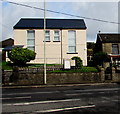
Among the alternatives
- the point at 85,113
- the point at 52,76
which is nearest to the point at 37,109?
the point at 85,113

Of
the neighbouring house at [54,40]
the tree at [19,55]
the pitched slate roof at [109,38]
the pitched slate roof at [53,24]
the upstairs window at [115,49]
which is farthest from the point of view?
the pitched slate roof at [109,38]

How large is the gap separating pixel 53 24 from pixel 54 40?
3751mm

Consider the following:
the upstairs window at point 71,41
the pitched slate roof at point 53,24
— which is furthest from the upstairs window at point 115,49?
the upstairs window at point 71,41

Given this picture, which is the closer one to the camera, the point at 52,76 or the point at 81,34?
the point at 52,76

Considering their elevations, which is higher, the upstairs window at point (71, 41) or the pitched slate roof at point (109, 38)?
the pitched slate roof at point (109, 38)

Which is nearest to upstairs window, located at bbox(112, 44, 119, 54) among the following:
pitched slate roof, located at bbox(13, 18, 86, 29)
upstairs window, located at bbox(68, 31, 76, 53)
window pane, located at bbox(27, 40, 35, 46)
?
pitched slate roof, located at bbox(13, 18, 86, 29)

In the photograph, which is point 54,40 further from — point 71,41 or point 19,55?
point 19,55

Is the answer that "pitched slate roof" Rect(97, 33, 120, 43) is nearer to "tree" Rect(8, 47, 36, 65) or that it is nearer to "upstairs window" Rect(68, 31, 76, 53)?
"upstairs window" Rect(68, 31, 76, 53)

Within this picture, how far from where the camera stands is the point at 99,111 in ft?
24.7

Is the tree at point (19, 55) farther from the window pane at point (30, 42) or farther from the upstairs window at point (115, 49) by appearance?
the upstairs window at point (115, 49)

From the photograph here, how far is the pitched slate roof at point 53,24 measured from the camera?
29.0 meters

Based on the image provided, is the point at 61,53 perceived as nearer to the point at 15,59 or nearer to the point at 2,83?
the point at 15,59

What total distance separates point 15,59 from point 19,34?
805 centimetres

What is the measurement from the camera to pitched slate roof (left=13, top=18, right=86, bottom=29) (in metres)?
29.0
